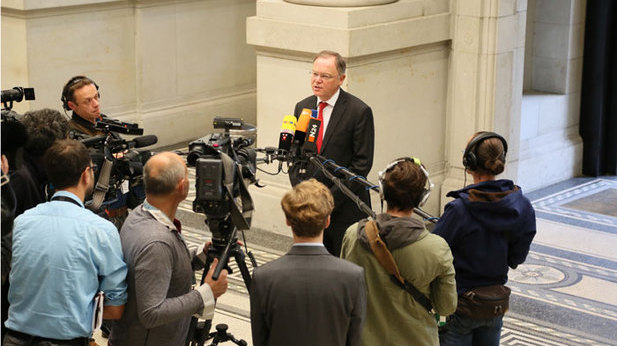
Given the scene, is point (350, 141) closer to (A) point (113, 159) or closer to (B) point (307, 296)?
(A) point (113, 159)

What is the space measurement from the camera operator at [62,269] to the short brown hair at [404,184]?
46.4 inches

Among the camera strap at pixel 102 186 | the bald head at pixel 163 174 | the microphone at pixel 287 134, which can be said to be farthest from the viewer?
the microphone at pixel 287 134

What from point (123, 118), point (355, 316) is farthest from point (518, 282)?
point (123, 118)

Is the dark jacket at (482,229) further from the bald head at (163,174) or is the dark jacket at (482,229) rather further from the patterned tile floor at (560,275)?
the patterned tile floor at (560,275)

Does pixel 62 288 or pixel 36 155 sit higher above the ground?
pixel 36 155

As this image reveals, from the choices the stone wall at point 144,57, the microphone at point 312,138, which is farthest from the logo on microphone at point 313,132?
the stone wall at point 144,57

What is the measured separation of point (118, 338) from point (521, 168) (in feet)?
21.4

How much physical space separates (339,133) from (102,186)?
67.0 inches

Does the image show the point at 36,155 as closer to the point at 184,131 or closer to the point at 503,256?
the point at 503,256

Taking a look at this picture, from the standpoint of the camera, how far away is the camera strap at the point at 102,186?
209 inches

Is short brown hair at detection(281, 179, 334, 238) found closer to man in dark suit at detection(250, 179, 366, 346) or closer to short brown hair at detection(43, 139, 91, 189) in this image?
man in dark suit at detection(250, 179, 366, 346)

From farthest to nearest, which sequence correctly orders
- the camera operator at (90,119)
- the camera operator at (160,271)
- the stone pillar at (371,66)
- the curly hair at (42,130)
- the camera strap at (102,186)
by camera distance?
the stone pillar at (371,66) → the camera operator at (90,119) → the camera strap at (102,186) → the curly hair at (42,130) → the camera operator at (160,271)

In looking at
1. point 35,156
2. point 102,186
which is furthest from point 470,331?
point 35,156

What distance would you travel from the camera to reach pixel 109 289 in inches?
163
